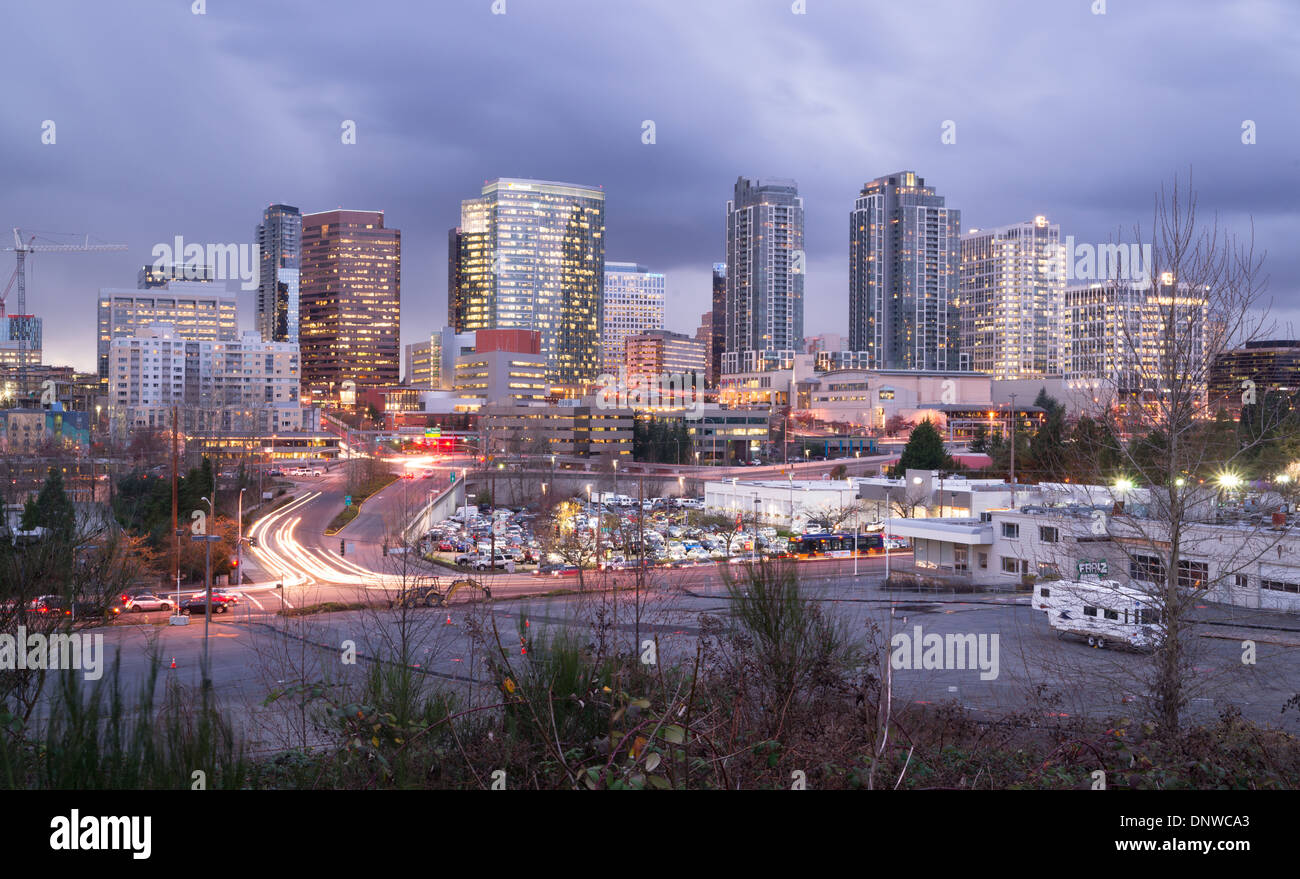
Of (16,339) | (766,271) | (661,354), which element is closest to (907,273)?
(766,271)

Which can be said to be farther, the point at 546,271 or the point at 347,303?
the point at 546,271

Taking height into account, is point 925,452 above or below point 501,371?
below

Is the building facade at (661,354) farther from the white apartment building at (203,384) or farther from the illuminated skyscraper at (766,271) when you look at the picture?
the white apartment building at (203,384)

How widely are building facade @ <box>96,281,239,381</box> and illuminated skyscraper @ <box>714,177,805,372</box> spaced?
278 feet

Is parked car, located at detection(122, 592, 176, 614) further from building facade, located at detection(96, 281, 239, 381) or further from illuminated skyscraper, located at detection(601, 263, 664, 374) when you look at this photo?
illuminated skyscraper, located at detection(601, 263, 664, 374)

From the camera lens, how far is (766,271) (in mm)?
113125

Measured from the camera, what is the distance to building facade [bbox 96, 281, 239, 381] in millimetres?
26559

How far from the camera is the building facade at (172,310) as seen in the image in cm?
2656

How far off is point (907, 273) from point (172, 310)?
92010 millimetres

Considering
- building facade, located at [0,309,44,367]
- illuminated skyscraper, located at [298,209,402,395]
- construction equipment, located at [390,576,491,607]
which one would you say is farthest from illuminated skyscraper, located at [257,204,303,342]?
construction equipment, located at [390,576,491,607]

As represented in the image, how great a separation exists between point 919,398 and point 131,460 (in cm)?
6323

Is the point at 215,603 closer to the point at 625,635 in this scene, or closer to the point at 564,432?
the point at 625,635

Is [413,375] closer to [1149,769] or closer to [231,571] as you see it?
[231,571]
